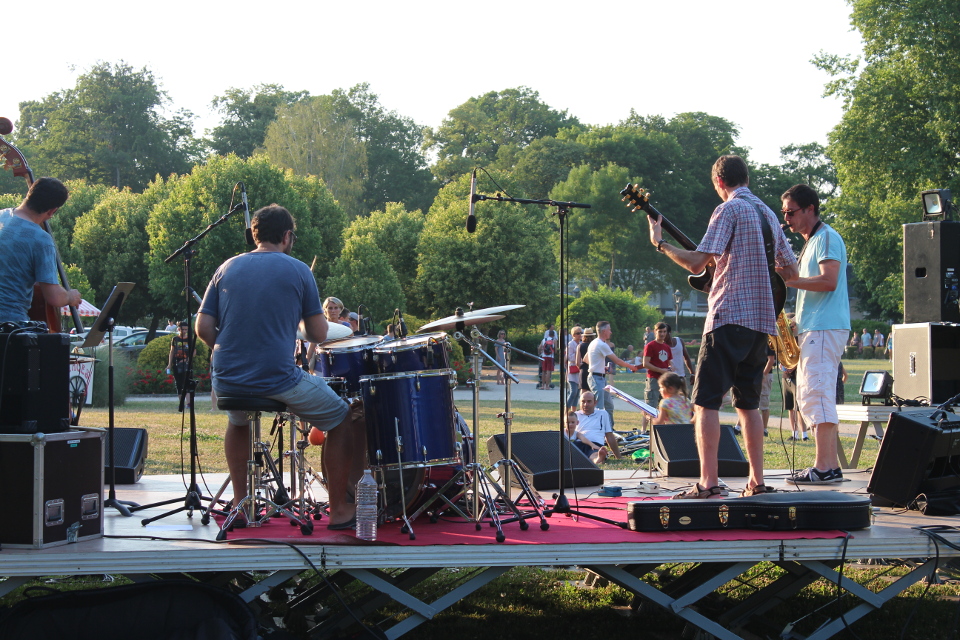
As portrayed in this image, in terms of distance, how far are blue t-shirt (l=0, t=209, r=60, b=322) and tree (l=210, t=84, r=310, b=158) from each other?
64.1m

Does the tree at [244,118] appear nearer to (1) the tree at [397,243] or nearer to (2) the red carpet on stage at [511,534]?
(1) the tree at [397,243]

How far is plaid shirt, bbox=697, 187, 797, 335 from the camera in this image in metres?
4.96

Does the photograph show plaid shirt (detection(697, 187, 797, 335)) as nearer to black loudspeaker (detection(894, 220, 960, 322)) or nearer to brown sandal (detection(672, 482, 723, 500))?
brown sandal (detection(672, 482, 723, 500))

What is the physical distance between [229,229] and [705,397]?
30.4 meters

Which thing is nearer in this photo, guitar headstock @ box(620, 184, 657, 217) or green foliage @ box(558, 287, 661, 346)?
guitar headstock @ box(620, 184, 657, 217)

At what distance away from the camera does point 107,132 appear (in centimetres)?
6022

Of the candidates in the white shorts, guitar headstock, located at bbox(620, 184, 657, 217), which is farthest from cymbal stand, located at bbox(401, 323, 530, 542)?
the white shorts

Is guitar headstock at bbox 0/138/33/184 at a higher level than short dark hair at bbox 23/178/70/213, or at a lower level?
higher

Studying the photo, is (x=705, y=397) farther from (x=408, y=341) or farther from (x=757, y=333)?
(x=408, y=341)

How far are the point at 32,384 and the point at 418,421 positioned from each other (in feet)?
6.65

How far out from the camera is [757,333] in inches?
197

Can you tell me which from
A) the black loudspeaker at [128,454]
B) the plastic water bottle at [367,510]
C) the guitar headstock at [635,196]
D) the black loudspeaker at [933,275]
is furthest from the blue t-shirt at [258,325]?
the black loudspeaker at [933,275]

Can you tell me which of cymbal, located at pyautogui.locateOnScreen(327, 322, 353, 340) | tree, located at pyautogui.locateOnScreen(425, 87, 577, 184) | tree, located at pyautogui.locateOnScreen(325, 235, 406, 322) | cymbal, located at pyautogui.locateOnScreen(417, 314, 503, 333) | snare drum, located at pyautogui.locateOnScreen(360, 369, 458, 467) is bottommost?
snare drum, located at pyautogui.locateOnScreen(360, 369, 458, 467)

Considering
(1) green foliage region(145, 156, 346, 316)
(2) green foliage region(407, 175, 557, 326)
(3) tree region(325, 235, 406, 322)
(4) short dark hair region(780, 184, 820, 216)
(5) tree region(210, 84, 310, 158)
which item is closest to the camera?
(4) short dark hair region(780, 184, 820, 216)
